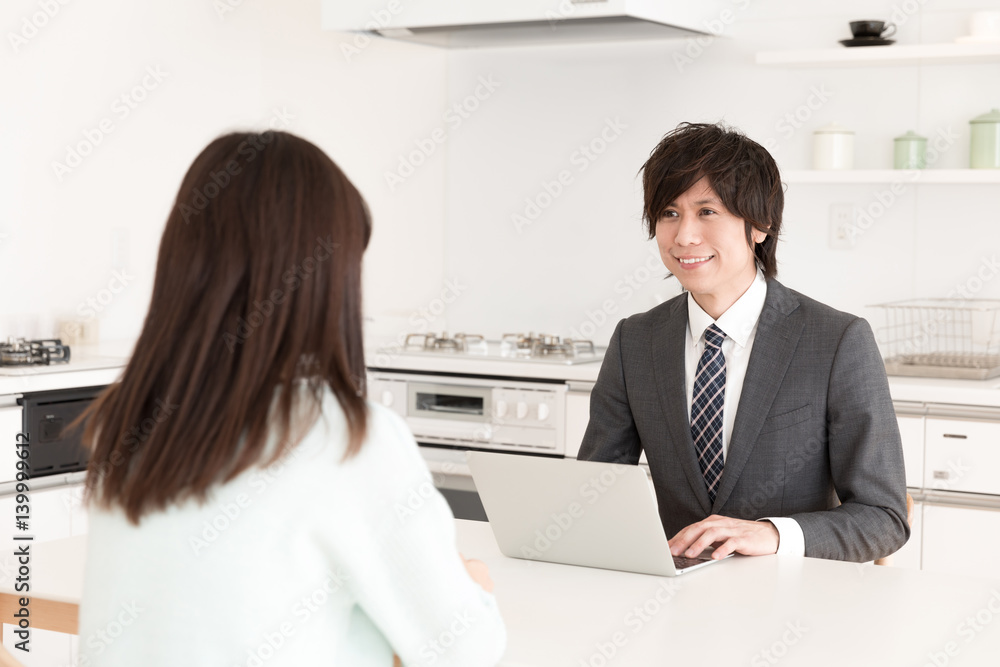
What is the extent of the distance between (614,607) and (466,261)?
273 centimetres

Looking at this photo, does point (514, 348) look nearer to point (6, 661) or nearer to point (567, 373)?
point (567, 373)

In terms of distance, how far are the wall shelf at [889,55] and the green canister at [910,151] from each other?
0.72ft

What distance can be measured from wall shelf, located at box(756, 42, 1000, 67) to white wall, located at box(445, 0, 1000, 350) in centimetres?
7

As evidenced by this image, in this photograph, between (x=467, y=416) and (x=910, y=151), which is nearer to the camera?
(x=910, y=151)

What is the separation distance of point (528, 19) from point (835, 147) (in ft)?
3.20

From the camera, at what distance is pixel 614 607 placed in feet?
4.42

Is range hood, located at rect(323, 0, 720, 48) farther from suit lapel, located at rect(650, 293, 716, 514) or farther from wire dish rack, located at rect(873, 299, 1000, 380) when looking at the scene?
suit lapel, located at rect(650, 293, 716, 514)

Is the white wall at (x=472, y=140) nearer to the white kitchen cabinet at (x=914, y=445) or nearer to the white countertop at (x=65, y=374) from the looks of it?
the white countertop at (x=65, y=374)

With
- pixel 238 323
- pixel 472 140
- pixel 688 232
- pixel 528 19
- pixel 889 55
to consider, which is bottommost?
pixel 238 323

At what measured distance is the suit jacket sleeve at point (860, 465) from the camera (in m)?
1.65

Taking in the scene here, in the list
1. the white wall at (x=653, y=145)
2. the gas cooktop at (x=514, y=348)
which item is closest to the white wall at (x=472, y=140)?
the white wall at (x=653, y=145)

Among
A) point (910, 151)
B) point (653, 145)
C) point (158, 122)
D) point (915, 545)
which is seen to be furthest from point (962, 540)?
point (158, 122)

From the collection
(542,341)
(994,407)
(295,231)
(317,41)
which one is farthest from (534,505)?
(317,41)

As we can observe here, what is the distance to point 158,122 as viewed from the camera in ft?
12.3
